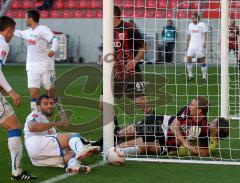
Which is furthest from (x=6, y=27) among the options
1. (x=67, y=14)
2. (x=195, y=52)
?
(x=67, y=14)

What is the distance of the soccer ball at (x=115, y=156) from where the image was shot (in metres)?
7.50

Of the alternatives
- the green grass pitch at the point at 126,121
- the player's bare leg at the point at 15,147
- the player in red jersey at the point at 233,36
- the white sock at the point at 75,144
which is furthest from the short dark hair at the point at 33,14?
the player's bare leg at the point at 15,147

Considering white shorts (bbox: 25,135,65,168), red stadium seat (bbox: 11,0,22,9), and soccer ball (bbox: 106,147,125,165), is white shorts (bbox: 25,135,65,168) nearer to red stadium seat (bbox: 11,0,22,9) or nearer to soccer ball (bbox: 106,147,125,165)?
soccer ball (bbox: 106,147,125,165)

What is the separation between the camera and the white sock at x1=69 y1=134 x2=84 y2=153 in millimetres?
7055

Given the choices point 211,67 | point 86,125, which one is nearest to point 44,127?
point 86,125

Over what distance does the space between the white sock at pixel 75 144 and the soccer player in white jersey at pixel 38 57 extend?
4.03 m

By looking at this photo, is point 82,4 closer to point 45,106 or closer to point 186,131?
point 186,131

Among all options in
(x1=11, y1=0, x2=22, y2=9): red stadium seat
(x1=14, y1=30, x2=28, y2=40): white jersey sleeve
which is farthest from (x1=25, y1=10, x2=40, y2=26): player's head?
(x1=11, y1=0, x2=22, y2=9): red stadium seat

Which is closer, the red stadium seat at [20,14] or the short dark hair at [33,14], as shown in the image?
the short dark hair at [33,14]

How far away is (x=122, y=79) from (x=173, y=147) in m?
1.36

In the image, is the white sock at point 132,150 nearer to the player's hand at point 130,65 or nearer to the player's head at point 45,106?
the player's head at point 45,106

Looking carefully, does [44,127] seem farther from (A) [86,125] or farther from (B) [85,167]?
(A) [86,125]

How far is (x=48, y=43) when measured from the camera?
1173 centimetres

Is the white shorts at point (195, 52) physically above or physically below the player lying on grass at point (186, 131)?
above
